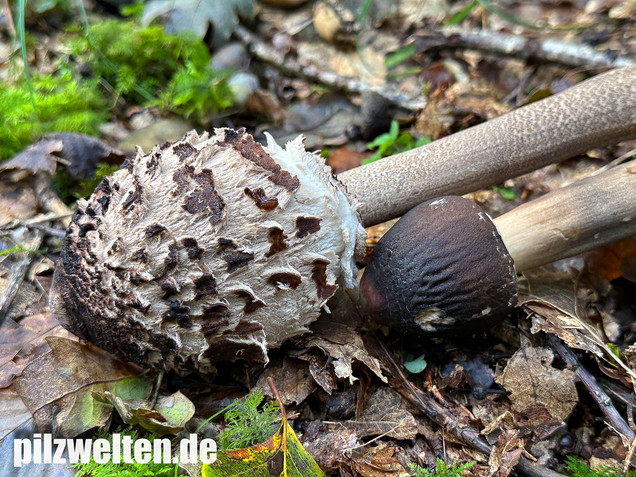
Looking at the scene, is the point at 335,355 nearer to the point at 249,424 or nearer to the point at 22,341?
the point at 249,424

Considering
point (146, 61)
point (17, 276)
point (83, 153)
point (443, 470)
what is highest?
point (146, 61)

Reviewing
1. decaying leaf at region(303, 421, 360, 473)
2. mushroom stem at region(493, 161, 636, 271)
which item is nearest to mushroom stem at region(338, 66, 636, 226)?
mushroom stem at region(493, 161, 636, 271)

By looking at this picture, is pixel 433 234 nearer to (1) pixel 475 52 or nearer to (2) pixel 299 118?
(2) pixel 299 118

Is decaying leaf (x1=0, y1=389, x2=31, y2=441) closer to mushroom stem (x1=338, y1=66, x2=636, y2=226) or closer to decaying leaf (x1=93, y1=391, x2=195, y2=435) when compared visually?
decaying leaf (x1=93, y1=391, x2=195, y2=435)

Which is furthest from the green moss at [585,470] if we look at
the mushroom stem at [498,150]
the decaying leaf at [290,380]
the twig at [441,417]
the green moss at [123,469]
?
the green moss at [123,469]

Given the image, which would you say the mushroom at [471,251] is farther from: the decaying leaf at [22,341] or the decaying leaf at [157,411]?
the decaying leaf at [22,341]

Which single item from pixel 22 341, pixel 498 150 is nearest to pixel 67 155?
pixel 22 341

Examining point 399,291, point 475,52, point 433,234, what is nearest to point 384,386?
point 399,291
